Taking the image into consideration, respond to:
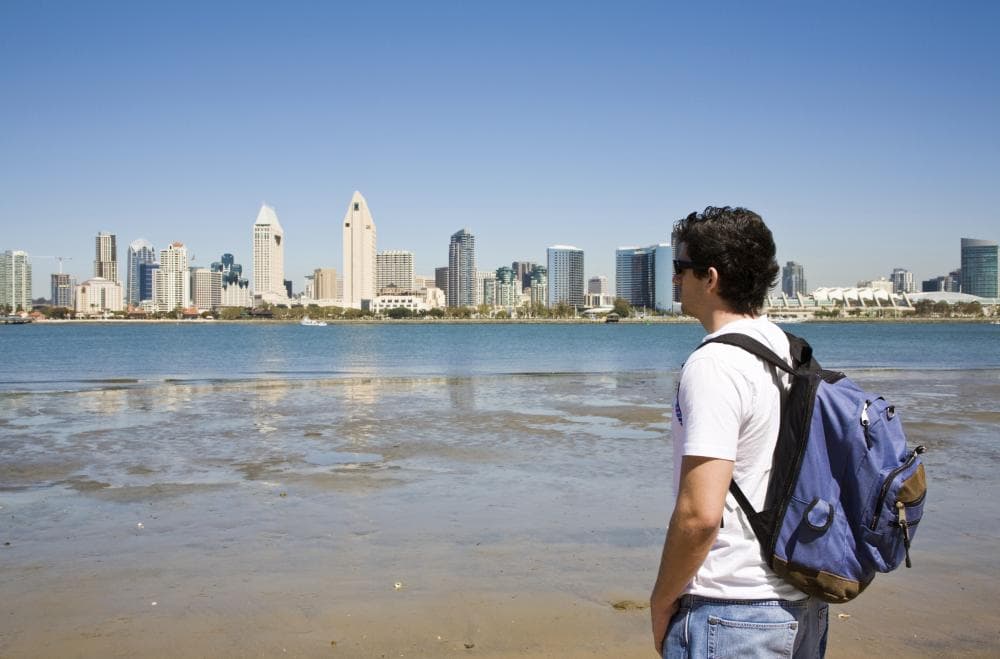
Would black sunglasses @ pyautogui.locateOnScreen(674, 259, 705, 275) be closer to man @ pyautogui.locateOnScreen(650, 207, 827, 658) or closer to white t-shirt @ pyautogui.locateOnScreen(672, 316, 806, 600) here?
man @ pyautogui.locateOnScreen(650, 207, 827, 658)

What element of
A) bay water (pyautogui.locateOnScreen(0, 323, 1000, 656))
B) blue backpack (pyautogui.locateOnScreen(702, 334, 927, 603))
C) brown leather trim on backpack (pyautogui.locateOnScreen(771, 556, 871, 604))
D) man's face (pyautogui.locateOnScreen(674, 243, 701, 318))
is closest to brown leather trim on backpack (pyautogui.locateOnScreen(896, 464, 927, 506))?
blue backpack (pyautogui.locateOnScreen(702, 334, 927, 603))

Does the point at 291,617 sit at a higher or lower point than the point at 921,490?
lower

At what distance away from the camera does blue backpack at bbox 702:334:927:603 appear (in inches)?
98.9

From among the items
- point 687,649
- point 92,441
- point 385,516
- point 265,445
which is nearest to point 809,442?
point 687,649

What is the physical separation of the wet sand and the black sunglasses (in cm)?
335

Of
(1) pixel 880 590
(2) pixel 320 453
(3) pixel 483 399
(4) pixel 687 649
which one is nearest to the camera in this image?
(4) pixel 687 649

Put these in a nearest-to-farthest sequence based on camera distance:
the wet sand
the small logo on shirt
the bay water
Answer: the small logo on shirt, the wet sand, the bay water

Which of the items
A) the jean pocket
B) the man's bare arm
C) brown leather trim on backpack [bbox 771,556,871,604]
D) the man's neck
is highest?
the man's neck

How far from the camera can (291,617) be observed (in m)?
6.03

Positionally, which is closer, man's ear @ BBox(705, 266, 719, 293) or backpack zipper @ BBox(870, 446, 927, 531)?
backpack zipper @ BBox(870, 446, 927, 531)

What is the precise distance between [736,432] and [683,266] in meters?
0.69

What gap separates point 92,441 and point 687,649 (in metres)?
15.7

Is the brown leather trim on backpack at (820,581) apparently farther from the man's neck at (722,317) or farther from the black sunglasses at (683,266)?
the black sunglasses at (683,266)

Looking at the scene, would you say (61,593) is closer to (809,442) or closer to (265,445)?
(809,442)
